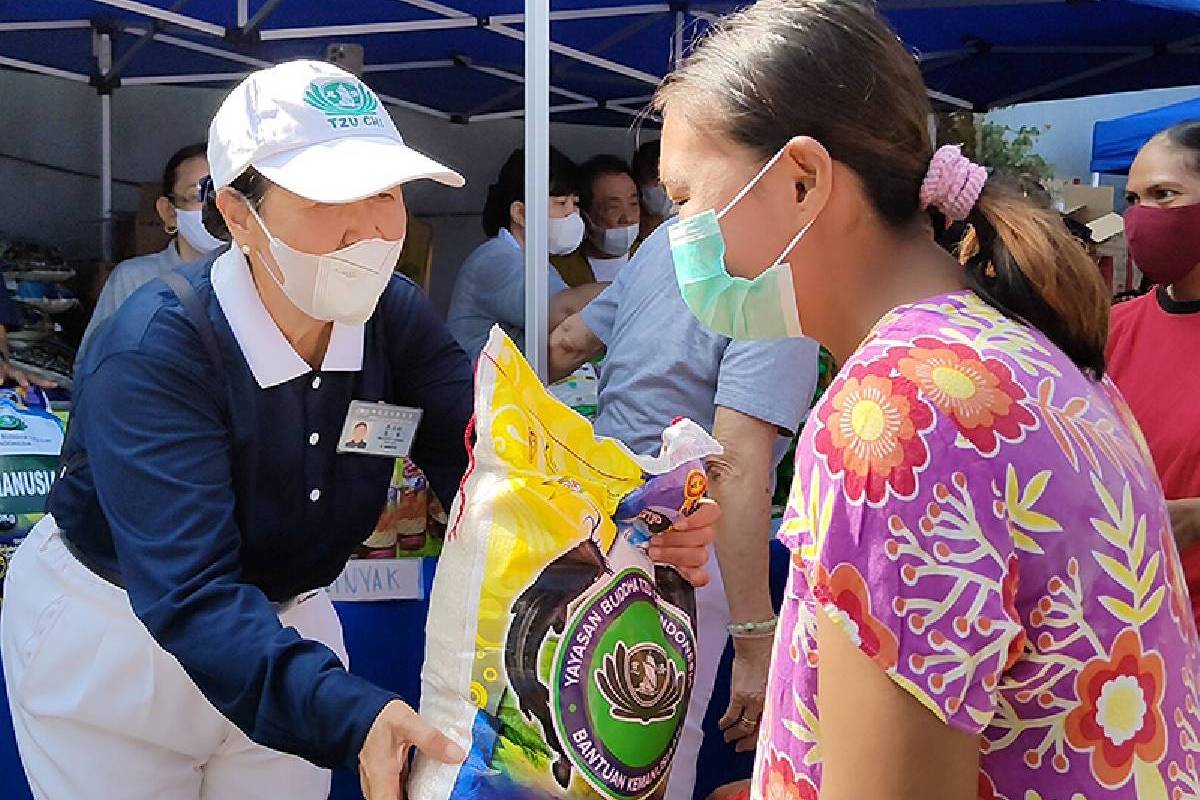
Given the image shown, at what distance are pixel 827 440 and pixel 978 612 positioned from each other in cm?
14

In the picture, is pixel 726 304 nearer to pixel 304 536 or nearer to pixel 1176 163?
pixel 304 536

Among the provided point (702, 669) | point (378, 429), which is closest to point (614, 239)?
point (702, 669)

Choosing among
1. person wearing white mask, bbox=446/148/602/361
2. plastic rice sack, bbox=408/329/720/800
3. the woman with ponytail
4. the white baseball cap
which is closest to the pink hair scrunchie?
the woman with ponytail

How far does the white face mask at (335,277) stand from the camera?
1.67 m

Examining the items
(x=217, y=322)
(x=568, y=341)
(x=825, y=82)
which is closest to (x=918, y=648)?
(x=825, y=82)

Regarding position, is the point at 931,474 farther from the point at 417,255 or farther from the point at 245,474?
the point at 417,255

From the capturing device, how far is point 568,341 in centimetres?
284

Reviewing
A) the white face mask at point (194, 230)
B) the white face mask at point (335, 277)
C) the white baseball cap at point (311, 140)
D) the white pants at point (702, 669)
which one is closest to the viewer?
the white baseball cap at point (311, 140)

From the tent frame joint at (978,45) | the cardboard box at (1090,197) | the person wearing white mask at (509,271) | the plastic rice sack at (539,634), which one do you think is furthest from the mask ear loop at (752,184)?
the cardboard box at (1090,197)

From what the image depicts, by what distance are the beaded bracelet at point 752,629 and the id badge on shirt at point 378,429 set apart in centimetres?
78

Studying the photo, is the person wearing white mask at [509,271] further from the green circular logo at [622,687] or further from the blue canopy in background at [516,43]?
the green circular logo at [622,687]

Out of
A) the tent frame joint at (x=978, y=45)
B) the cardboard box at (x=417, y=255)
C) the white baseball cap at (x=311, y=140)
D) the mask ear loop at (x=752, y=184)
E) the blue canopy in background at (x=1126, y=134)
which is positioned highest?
the tent frame joint at (x=978, y=45)

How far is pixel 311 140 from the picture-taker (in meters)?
1.60

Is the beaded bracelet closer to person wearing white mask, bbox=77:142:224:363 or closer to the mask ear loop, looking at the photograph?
the mask ear loop
